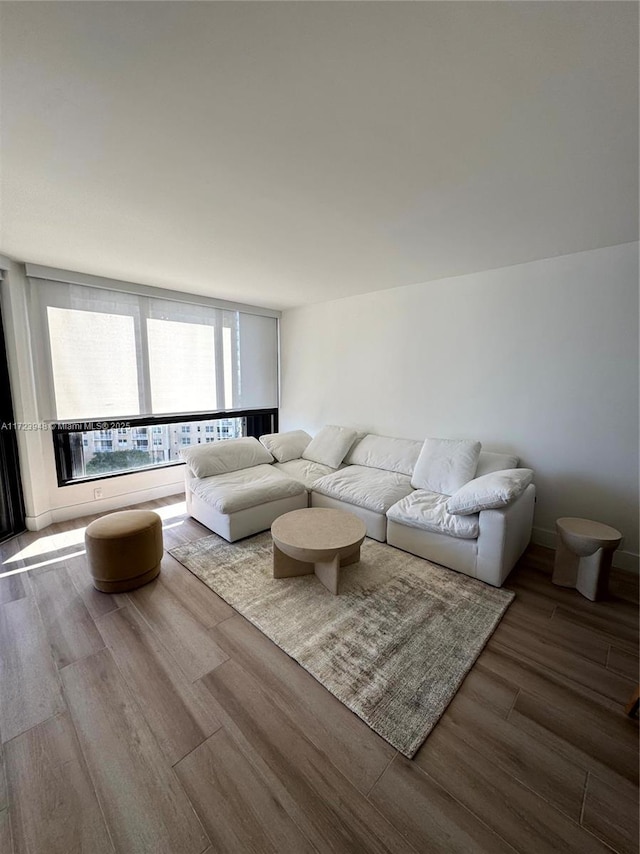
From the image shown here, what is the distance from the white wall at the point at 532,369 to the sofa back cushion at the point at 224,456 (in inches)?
55.6

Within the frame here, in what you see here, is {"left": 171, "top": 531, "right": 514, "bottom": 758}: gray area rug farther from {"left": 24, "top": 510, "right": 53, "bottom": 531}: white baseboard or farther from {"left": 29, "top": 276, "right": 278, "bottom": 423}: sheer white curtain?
{"left": 29, "top": 276, "right": 278, "bottom": 423}: sheer white curtain

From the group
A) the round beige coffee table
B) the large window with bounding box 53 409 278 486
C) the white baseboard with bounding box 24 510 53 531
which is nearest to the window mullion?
the large window with bounding box 53 409 278 486

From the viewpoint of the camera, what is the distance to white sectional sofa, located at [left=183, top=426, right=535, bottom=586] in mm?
2334

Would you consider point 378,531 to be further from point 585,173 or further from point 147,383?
point 147,383

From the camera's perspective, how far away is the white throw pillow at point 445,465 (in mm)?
2898

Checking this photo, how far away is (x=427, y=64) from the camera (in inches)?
41.1

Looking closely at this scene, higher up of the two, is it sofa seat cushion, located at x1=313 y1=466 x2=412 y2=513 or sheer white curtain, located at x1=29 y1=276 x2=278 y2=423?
sheer white curtain, located at x1=29 y1=276 x2=278 y2=423

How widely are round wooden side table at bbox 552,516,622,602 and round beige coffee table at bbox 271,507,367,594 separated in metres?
1.41

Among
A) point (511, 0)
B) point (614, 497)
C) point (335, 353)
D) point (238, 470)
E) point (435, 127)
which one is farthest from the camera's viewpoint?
point (335, 353)

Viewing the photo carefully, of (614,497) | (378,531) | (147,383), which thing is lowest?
(378,531)

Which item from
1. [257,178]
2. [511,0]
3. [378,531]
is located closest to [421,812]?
[378,531]

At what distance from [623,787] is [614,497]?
6.58 ft

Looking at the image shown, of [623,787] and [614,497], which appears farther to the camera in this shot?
[614,497]

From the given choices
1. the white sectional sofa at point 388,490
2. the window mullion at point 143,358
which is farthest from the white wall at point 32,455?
the white sectional sofa at point 388,490
